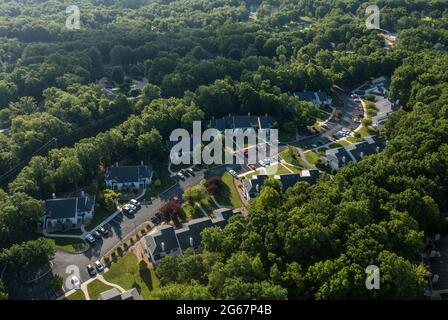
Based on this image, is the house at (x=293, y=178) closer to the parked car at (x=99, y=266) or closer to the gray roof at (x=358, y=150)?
the gray roof at (x=358, y=150)

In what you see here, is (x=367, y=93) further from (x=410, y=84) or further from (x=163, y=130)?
(x=163, y=130)

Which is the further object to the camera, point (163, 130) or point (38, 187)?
point (163, 130)

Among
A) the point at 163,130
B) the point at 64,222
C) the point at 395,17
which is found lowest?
the point at 64,222

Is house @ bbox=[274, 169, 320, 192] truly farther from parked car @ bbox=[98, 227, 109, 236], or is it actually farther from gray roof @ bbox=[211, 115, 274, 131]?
parked car @ bbox=[98, 227, 109, 236]

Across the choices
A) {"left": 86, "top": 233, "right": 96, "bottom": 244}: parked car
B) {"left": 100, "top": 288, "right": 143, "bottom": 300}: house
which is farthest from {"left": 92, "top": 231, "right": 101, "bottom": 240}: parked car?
{"left": 100, "top": 288, "right": 143, "bottom": 300}: house

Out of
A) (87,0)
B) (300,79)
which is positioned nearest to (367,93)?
(300,79)

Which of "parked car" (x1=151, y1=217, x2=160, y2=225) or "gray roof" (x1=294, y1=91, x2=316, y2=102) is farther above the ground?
"gray roof" (x1=294, y1=91, x2=316, y2=102)
